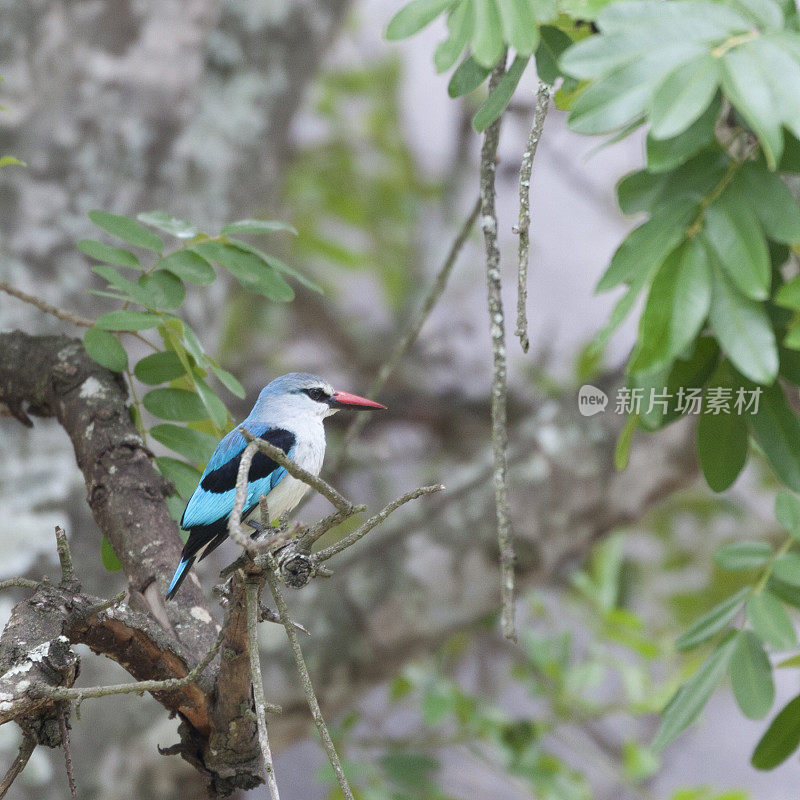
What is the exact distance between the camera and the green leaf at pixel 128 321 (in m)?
1.59

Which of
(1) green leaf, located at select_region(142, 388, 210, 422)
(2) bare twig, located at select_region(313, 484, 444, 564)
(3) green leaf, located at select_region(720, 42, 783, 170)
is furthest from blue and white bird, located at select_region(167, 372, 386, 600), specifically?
(3) green leaf, located at select_region(720, 42, 783, 170)

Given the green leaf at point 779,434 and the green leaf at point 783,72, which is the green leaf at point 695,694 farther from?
the green leaf at point 783,72

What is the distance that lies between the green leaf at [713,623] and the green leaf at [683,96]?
42.8 inches

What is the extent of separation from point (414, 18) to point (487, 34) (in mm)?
135

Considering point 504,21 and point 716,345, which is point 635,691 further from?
point 504,21

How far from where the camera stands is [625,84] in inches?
38.4

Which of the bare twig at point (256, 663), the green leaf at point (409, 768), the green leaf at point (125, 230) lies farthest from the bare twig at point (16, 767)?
the green leaf at point (409, 768)

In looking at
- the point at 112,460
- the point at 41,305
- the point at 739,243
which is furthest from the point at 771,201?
the point at 41,305

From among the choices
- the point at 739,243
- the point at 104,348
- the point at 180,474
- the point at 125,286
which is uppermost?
the point at 739,243

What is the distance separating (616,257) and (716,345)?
295 mm

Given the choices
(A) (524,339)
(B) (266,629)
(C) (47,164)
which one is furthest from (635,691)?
(C) (47,164)

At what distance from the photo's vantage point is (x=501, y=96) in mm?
1349

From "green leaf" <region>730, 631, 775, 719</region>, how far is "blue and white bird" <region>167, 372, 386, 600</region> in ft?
2.59

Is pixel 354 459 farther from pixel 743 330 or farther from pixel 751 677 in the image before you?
pixel 743 330
